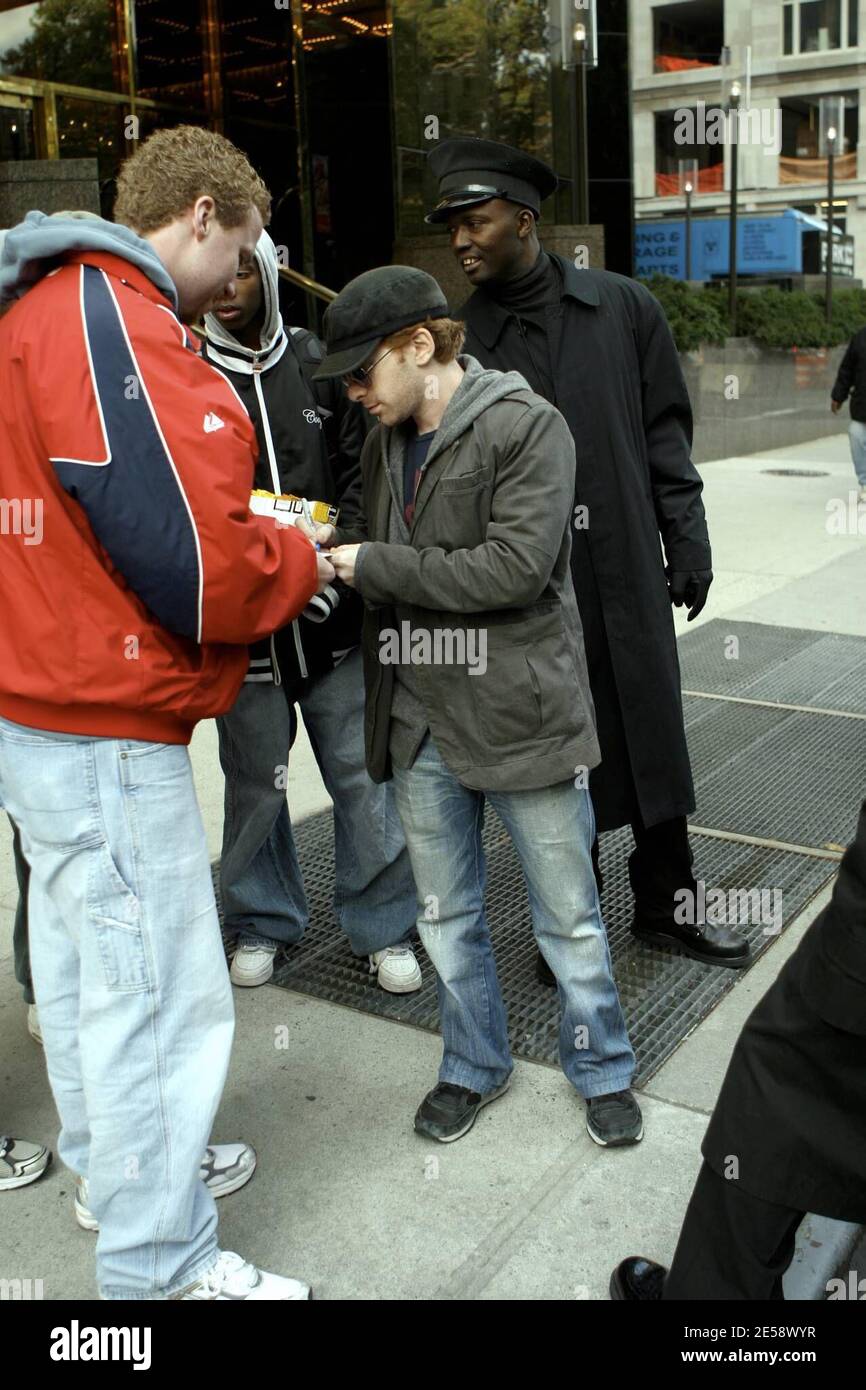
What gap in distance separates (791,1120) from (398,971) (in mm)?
2002

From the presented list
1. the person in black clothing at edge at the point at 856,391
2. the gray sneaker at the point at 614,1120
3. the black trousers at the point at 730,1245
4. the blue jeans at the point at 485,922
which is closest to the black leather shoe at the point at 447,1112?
the blue jeans at the point at 485,922

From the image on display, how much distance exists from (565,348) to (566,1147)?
196cm

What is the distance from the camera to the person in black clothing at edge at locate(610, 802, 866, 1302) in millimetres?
1825

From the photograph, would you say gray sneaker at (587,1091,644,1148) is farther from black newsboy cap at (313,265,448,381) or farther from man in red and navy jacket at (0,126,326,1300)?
black newsboy cap at (313,265,448,381)

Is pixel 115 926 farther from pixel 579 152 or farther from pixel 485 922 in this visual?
pixel 579 152

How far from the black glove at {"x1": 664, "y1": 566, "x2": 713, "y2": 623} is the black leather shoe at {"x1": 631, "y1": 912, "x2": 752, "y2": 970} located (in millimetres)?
896

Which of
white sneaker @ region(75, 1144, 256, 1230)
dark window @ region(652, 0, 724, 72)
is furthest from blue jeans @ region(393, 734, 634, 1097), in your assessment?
dark window @ region(652, 0, 724, 72)

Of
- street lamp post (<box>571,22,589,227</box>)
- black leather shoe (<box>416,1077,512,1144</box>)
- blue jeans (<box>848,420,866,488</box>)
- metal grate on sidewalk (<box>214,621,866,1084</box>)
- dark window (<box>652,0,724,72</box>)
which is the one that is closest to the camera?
black leather shoe (<box>416,1077,512,1144</box>)

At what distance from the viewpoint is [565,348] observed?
3557mm

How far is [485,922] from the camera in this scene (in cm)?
308

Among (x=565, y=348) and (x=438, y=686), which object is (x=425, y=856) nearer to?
(x=438, y=686)

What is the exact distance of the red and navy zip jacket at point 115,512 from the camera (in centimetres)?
214

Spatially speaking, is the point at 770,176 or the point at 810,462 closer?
the point at 810,462

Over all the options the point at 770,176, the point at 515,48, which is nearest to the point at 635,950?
the point at 515,48
